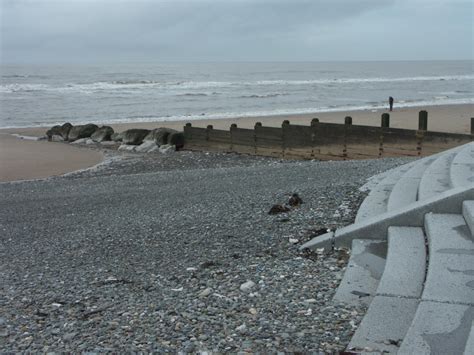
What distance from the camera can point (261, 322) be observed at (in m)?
4.00

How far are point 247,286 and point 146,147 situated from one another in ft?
55.7

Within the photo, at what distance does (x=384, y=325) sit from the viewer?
144 inches

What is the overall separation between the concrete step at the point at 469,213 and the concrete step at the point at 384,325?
128cm

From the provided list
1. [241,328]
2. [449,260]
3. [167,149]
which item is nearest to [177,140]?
[167,149]

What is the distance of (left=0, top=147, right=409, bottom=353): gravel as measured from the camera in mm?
3908

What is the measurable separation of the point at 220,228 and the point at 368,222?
6.55 ft

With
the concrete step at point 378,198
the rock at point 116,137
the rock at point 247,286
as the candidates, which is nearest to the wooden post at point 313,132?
the concrete step at point 378,198

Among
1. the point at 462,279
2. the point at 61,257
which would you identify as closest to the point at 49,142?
the point at 61,257

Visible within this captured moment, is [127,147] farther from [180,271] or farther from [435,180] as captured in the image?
[180,271]

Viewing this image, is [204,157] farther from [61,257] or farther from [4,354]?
[4,354]

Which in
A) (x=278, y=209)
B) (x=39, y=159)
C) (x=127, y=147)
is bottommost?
(x=39, y=159)

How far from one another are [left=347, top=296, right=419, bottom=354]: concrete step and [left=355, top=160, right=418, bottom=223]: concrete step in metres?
2.16

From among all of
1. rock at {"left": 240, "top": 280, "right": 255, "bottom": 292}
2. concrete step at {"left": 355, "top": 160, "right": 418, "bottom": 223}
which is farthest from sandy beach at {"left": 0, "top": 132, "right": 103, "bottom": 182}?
rock at {"left": 240, "top": 280, "right": 255, "bottom": 292}

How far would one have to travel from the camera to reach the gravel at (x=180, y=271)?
391 cm
